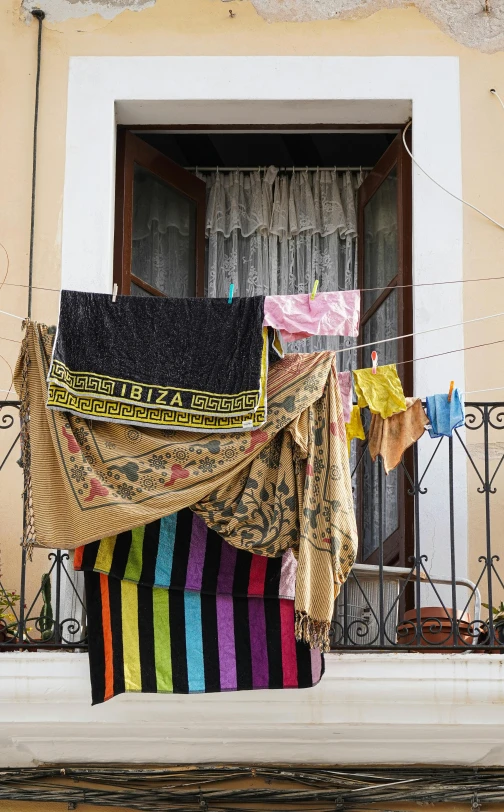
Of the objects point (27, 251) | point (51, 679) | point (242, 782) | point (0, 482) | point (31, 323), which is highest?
point (27, 251)

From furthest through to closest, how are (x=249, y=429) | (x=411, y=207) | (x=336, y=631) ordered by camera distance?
(x=411, y=207)
(x=336, y=631)
(x=249, y=429)

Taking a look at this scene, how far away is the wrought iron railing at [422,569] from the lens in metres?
7.28

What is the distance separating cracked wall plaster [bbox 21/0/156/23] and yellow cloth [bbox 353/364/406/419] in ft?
9.13

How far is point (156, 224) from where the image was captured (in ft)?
29.2

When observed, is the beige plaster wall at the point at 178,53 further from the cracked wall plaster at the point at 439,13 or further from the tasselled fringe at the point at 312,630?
the tasselled fringe at the point at 312,630

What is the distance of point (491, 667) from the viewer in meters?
7.06

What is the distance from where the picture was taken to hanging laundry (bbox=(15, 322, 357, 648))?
676 cm

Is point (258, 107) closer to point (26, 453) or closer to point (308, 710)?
point (26, 453)

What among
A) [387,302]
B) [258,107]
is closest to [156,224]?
[258,107]

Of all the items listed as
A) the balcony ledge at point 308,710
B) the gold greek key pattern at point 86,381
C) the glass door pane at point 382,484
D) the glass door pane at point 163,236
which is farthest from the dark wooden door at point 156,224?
the balcony ledge at point 308,710

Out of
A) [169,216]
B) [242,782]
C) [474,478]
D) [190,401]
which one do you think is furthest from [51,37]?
[242,782]

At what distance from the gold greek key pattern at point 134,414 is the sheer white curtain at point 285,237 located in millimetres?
2228

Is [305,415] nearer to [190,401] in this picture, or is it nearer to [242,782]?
[190,401]

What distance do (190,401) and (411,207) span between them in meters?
2.18
